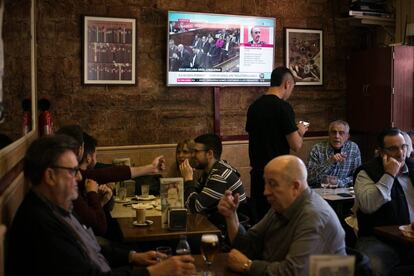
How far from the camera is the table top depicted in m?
4.01

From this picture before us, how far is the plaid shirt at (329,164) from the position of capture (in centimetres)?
511

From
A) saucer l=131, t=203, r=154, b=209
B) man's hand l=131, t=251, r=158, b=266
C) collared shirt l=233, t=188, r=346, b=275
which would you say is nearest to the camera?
collared shirt l=233, t=188, r=346, b=275

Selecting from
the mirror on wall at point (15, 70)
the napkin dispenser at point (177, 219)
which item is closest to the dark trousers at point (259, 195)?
the napkin dispenser at point (177, 219)

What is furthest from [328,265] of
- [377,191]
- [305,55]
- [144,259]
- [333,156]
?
[305,55]

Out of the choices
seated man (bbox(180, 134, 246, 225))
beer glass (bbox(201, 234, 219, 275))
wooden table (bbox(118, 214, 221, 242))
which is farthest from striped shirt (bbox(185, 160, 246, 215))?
beer glass (bbox(201, 234, 219, 275))

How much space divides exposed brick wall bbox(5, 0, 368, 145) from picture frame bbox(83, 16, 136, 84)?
0.23 ft

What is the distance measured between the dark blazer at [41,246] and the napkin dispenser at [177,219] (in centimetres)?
114

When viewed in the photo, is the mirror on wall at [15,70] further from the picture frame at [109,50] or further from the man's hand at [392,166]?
the man's hand at [392,166]

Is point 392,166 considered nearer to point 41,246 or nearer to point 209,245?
point 209,245

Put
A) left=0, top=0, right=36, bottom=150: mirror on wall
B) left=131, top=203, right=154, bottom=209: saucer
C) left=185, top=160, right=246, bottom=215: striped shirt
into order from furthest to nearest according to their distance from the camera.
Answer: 1. left=131, top=203, right=154, bottom=209: saucer
2. left=185, top=160, right=246, bottom=215: striped shirt
3. left=0, top=0, right=36, bottom=150: mirror on wall

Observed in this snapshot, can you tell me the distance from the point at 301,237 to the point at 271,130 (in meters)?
2.04

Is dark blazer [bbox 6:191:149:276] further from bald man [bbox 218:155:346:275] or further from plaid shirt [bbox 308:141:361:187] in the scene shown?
plaid shirt [bbox 308:141:361:187]

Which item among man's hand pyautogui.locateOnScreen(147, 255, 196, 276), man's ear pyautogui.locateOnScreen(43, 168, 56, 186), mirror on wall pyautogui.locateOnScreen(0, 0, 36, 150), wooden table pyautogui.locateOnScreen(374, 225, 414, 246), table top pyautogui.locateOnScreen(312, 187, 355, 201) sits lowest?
table top pyautogui.locateOnScreen(312, 187, 355, 201)

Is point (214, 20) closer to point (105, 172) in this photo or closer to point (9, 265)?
point (105, 172)
